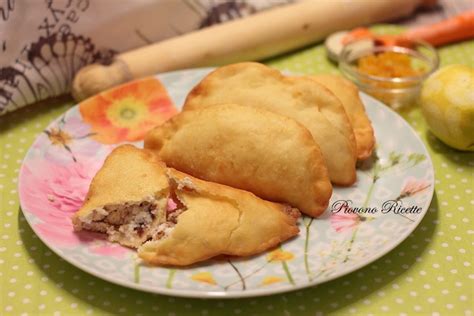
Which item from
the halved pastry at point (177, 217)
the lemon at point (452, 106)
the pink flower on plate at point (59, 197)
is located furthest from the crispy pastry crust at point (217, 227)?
the lemon at point (452, 106)

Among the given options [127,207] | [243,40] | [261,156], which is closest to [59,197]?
[127,207]

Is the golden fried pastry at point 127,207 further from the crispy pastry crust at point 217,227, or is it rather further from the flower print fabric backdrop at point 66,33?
the flower print fabric backdrop at point 66,33

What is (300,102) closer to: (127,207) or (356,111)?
(356,111)

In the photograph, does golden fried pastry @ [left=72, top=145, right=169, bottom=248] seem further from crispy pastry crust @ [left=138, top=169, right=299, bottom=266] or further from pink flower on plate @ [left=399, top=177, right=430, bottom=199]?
pink flower on plate @ [left=399, top=177, right=430, bottom=199]

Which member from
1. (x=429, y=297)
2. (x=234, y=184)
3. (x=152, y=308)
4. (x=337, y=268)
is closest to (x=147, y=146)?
(x=234, y=184)

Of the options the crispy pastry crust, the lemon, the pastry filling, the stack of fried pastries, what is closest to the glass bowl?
the lemon

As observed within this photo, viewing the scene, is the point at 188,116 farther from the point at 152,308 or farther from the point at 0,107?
the point at 0,107
